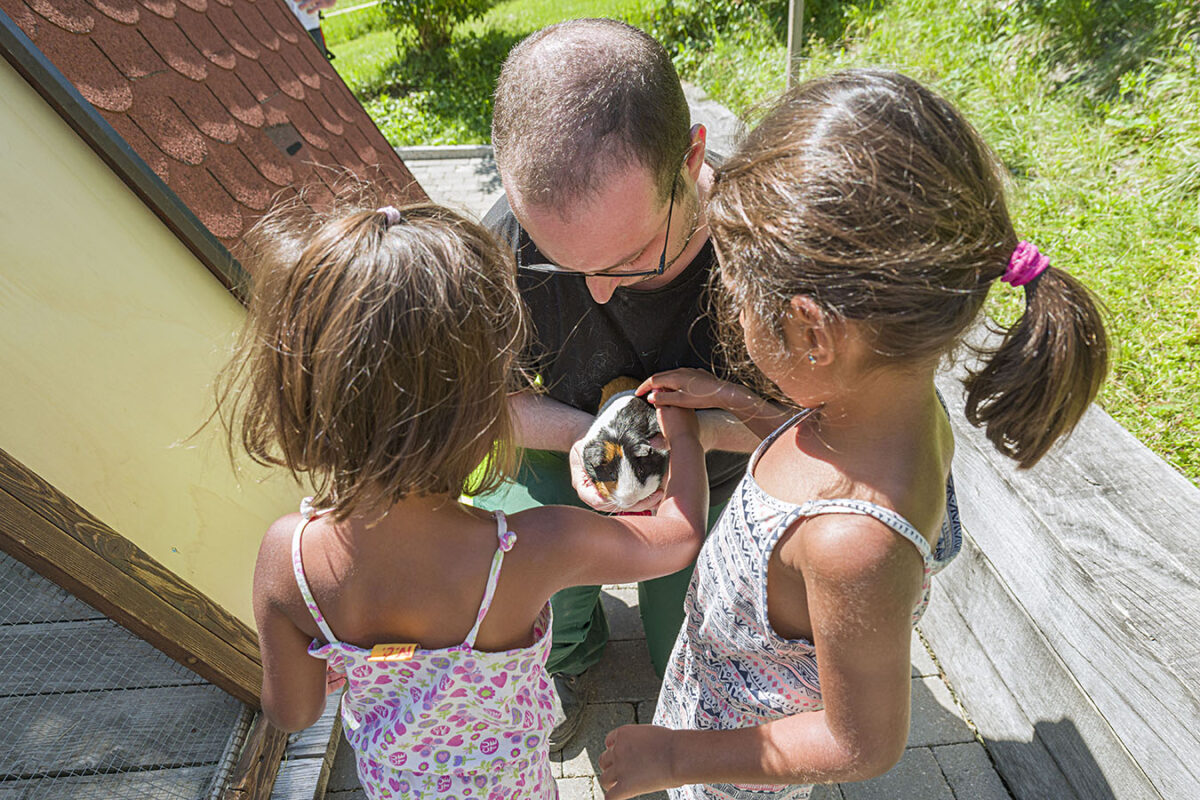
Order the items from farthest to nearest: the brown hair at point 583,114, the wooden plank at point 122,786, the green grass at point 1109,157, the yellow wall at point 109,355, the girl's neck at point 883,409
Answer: the green grass at point 1109,157
the wooden plank at point 122,786
the yellow wall at point 109,355
the brown hair at point 583,114
the girl's neck at point 883,409

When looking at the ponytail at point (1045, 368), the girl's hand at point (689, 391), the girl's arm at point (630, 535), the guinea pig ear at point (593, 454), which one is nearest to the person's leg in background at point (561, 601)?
the guinea pig ear at point (593, 454)

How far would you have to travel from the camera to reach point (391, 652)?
129 cm

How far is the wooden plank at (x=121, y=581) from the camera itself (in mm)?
1561

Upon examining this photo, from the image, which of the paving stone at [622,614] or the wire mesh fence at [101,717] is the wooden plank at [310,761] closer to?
the wire mesh fence at [101,717]

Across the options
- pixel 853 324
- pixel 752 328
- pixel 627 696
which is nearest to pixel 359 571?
pixel 752 328

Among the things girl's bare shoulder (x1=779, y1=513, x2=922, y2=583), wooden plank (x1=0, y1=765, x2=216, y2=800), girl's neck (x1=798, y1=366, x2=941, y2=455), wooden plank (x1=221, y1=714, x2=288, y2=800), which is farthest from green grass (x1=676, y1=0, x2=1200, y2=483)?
wooden plank (x1=0, y1=765, x2=216, y2=800)

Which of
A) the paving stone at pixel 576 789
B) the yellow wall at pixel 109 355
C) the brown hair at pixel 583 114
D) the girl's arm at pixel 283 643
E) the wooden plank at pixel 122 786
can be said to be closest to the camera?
the girl's arm at pixel 283 643

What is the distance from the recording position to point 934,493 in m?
1.18

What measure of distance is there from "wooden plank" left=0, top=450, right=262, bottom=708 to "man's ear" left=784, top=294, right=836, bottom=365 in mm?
1541

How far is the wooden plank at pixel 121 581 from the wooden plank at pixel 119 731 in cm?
12

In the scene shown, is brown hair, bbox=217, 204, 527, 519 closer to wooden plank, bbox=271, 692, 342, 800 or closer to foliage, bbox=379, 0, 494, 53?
wooden plank, bbox=271, 692, 342, 800

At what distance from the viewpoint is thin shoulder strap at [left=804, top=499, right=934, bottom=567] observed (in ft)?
3.57

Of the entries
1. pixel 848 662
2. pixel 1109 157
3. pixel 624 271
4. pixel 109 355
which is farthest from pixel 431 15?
pixel 848 662

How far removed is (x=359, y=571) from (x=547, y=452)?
934 mm
